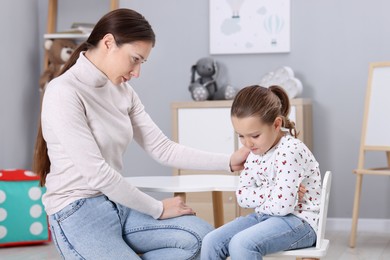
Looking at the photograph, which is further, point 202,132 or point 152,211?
point 202,132

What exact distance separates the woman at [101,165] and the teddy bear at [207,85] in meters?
1.98

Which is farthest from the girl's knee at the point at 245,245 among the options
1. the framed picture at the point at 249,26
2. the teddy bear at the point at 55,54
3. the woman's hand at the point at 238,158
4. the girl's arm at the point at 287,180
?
the teddy bear at the point at 55,54

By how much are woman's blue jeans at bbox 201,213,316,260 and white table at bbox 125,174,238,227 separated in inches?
9.2

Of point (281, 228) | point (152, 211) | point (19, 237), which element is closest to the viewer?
point (281, 228)

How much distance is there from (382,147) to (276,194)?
6.28 feet

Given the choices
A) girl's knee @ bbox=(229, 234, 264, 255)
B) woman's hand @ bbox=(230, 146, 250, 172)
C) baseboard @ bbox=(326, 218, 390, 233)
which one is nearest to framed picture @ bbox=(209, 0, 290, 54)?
baseboard @ bbox=(326, 218, 390, 233)

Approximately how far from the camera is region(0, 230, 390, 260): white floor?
11.1ft

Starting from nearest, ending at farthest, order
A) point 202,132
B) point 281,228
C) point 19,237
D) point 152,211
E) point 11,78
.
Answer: point 281,228
point 152,211
point 19,237
point 202,132
point 11,78

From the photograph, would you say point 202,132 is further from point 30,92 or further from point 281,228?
point 281,228

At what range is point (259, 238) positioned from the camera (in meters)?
1.90

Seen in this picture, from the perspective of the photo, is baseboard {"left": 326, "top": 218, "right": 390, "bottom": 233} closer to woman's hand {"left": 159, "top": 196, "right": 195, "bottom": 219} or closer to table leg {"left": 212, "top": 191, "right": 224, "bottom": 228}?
table leg {"left": 212, "top": 191, "right": 224, "bottom": 228}

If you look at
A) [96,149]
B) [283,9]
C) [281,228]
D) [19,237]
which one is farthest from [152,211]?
[283,9]

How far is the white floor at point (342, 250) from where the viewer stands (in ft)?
11.1

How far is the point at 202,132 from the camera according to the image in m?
4.07
